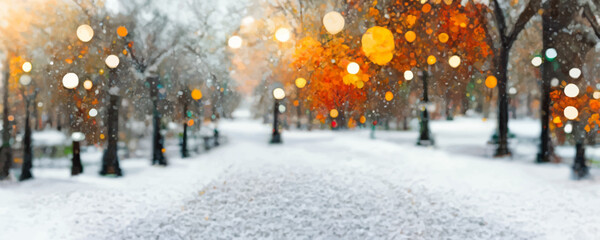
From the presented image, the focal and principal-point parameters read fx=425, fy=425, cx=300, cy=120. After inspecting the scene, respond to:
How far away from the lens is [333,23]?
5.73 meters

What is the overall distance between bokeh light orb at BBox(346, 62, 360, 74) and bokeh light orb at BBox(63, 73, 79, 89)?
444 cm

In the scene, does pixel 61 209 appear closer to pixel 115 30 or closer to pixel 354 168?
pixel 115 30

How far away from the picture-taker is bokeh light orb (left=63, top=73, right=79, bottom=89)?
679 cm

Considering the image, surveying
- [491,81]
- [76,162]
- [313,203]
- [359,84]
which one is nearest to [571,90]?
[491,81]

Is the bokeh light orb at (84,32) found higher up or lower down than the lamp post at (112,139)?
higher up

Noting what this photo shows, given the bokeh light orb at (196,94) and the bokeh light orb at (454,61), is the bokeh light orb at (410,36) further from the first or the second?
the bokeh light orb at (196,94)

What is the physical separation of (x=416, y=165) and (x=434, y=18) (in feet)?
31.1

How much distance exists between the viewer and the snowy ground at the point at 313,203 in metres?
7.96

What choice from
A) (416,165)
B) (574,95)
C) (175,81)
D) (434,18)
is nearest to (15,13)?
(175,81)

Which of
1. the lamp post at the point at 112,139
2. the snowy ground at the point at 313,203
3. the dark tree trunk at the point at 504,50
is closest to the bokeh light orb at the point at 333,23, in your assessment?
the dark tree trunk at the point at 504,50

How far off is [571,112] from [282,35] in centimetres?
451

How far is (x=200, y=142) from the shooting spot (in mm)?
23297

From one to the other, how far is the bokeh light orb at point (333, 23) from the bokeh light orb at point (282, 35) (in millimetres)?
→ 757

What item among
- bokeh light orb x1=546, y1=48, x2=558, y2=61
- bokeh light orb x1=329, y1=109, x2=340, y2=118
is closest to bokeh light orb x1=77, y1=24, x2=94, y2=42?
bokeh light orb x1=329, y1=109, x2=340, y2=118
